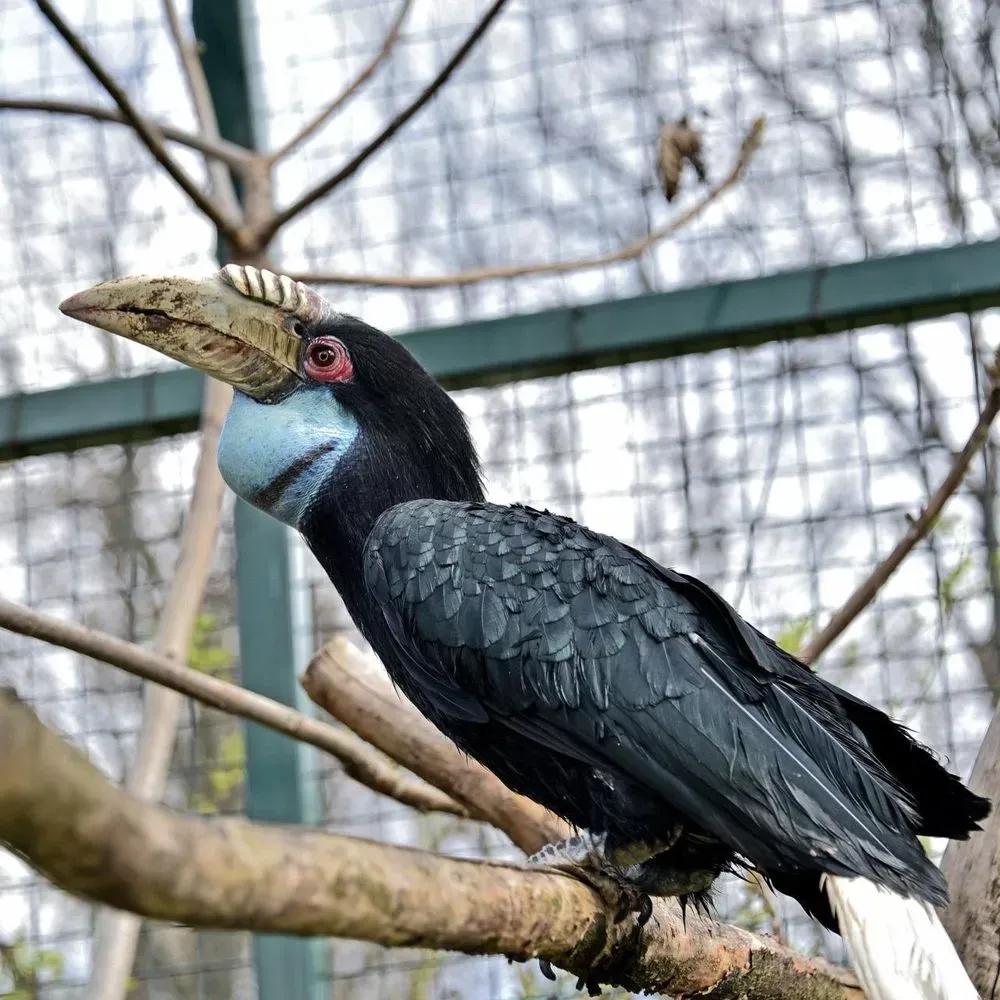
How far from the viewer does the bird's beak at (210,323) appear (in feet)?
6.82

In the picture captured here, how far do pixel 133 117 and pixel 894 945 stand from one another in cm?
161

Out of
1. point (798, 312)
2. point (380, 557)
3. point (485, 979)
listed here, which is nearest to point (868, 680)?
point (798, 312)

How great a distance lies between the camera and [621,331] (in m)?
2.81

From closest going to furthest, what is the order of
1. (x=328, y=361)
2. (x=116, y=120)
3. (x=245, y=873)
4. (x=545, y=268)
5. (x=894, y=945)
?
(x=245, y=873) → (x=894, y=945) → (x=328, y=361) → (x=116, y=120) → (x=545, y=268)

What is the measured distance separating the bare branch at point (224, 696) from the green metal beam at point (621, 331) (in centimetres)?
81

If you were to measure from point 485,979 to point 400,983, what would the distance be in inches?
9.5

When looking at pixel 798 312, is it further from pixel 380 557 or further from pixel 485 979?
pixel 485 979

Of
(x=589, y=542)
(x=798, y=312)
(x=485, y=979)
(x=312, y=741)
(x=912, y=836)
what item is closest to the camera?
(x=912, y=836)

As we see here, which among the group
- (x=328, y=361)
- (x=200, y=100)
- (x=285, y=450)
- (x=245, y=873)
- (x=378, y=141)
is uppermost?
(x=200, y=100)

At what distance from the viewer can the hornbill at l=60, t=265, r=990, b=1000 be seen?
1627 millimetres

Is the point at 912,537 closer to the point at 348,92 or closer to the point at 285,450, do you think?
the point at 285,450

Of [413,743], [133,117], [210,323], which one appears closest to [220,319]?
[210,323]

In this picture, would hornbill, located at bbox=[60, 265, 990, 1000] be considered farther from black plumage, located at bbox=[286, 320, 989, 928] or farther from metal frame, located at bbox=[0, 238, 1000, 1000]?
metal frame, located at bbox=[0, 238, 1000, 1000]

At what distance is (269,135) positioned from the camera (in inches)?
122
